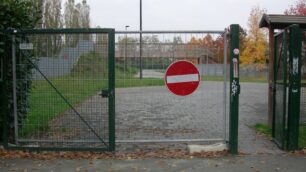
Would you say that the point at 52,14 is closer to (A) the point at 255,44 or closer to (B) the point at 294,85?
(A) the point at 255,44

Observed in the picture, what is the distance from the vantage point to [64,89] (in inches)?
336

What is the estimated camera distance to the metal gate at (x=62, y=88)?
8352mm

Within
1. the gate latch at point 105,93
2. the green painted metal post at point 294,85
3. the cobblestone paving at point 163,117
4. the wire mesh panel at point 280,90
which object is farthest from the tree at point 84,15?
the green painted metal post at point 294,85

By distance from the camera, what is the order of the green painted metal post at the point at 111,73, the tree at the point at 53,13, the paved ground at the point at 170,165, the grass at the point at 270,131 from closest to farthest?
the paved ground at the point at 170,165
the green painted metal post at the point at 111,73
the grass at the point at 270,131
the tree at the point at 53,13

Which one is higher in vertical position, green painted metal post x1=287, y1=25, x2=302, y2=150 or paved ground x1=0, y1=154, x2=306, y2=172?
green painted metal post x1=287, y1=25, x2=302, y2=150

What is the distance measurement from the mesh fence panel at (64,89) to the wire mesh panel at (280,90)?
338 centimetres

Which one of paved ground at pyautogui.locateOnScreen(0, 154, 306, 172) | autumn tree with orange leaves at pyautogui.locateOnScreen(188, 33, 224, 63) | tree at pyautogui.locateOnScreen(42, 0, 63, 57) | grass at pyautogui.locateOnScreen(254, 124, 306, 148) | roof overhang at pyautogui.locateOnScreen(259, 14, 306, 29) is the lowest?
paved ground at pyautogui.locateOnScreen(0, 154, 306, 172)

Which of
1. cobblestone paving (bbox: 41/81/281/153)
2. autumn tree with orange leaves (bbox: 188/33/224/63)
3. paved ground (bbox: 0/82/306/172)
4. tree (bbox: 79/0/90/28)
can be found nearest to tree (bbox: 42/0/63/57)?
tree (bbox: 79/0/90/28)

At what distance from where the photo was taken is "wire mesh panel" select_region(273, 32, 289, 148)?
8.62m

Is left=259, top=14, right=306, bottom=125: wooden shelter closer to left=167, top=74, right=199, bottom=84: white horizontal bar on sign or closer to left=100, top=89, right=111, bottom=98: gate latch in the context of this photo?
left=167, top=74, right=199, bottom=84: white horizontal bar on sign

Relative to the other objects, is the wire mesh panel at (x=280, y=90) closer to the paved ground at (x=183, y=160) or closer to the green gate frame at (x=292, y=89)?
the green gate frame at (x=292, y=89)

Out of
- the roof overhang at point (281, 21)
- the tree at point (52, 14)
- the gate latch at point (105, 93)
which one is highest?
the tree at point (52, 14)

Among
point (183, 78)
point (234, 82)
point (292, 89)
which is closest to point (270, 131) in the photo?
point (292, 89)

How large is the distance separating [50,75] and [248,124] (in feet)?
20.1
